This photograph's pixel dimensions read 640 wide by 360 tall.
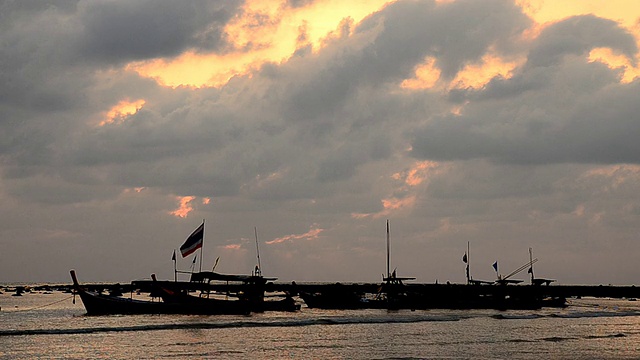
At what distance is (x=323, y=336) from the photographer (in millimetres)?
60625

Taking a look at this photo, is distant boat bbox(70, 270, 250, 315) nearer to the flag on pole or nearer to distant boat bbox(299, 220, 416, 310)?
the flag on pole

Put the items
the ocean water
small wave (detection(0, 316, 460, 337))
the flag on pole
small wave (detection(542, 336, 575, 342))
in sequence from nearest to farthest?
the ocean water
small wave (detection(542, 336, 575, 342))
small wave (detection(0, 316, 460, 337))
the flag on pole

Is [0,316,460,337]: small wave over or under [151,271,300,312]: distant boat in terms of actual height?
under

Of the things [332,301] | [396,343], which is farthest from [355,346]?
[332,301]

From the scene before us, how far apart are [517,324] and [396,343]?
80.8 feet

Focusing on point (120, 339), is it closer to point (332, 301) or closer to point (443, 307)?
point (332, 301)

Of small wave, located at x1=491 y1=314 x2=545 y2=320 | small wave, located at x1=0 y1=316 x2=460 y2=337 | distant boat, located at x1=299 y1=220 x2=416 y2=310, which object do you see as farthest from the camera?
distant boat, located at x1=299 y1=220 x2=416 y2=310

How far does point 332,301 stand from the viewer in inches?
3984

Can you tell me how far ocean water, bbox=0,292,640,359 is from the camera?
48.7 m

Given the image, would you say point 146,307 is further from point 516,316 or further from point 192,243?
point 516,316

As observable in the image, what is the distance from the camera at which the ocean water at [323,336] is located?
1916 inches

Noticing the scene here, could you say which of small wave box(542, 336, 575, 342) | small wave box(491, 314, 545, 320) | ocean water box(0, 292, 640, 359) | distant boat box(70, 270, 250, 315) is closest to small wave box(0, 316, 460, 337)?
ocean water box(0, 292, 640, 359)

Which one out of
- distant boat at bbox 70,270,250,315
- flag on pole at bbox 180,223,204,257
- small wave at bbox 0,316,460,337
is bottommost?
small wave at bbox 0,316,460,337

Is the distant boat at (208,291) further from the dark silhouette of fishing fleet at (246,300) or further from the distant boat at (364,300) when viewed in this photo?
the distant boat at (364,300)
